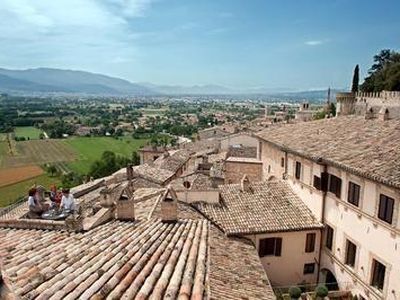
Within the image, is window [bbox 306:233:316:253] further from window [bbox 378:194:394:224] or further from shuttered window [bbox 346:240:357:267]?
window [bbox 378:194:394:224]

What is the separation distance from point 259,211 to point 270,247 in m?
1.89

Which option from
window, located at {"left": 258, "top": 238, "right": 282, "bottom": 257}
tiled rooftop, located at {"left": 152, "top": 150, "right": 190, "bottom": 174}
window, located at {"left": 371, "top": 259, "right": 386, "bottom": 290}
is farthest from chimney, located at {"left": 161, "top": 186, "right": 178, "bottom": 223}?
tiled rooftop, located at {"left": 152, "top": 150, "right": 190, "bottom": 174}

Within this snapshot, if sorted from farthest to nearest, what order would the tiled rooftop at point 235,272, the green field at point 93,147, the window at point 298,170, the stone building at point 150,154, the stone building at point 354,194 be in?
the green field at point 93,147 → the stone building at point 150,154 → the window at point 298,170 → the stone building at point 354,194 → the tiled rooftop at point 235,272

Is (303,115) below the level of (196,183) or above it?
above

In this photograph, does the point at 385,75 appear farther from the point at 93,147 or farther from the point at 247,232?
the point at 93,147

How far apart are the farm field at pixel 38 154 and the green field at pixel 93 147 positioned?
8.93 ft

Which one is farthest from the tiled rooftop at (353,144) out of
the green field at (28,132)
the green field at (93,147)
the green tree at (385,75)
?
the green field at (28,132)

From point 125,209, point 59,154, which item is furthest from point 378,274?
point 59,154

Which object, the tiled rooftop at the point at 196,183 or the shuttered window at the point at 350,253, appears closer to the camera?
the shuttered window at the point at 350,253

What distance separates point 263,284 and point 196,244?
2785 millimetres

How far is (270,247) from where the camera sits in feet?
64.1

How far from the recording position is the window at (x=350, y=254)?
57.7ft

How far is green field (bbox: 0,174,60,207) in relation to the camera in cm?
5989

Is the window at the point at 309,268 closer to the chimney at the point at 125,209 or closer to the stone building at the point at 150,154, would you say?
the chimney at the point at 125,209
